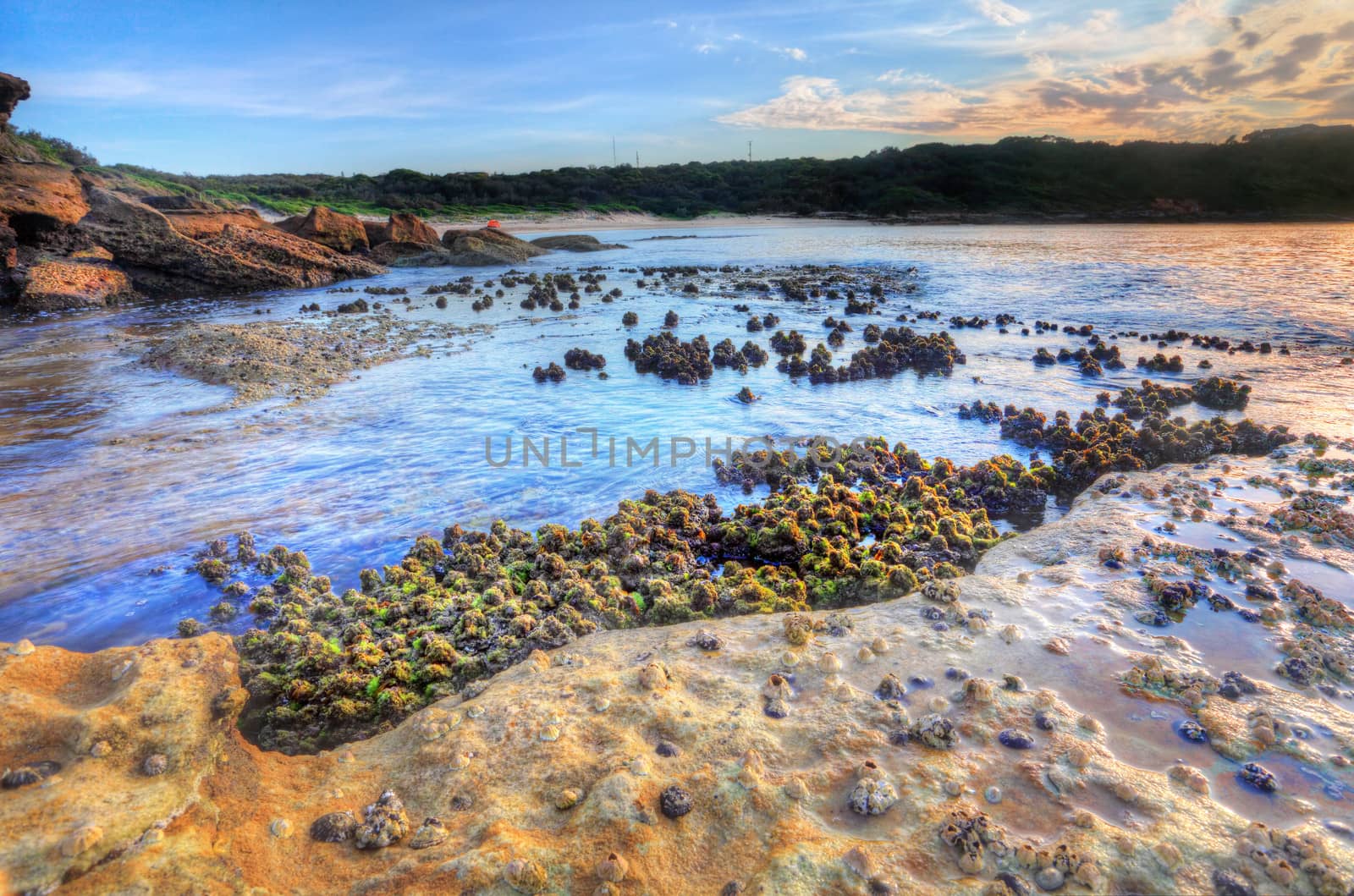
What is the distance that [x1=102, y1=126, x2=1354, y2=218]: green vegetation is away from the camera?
72875mm

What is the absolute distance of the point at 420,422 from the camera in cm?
Result: 1021

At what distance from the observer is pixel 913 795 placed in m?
3.13

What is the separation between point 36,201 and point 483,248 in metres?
18.6

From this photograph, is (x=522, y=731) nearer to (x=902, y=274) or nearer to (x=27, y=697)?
(x=27, y=697)

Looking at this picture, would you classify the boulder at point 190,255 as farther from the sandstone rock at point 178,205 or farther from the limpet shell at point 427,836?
the limpet shell at point 427,836

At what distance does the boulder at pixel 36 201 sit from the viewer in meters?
21.5

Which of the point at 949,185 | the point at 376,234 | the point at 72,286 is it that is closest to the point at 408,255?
the point at 376,234

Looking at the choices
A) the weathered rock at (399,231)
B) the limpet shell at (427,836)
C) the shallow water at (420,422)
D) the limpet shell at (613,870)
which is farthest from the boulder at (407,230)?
the limpet shell at (613,870)

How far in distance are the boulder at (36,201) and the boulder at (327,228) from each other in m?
9.34

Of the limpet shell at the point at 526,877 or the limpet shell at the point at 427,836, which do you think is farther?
the limpet shell at the point at 427,836

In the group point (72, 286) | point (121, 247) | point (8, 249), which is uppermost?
point (121, 247)

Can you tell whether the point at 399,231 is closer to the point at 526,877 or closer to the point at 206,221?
the point at 206,221

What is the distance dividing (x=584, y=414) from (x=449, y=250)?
3027cm

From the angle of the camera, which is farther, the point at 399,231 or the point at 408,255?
the point at 399,231
